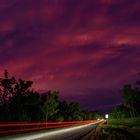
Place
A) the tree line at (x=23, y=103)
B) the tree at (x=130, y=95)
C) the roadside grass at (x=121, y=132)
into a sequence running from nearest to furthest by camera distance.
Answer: the roadside grass at (x=121, y=132) → the tree line at (x=23, y=103) → the tree at (x=130, y=95)

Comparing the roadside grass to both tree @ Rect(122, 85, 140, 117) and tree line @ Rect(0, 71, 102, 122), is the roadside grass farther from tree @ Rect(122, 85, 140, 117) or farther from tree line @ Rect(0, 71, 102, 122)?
tree @ Rect(122, 85, 140, 117)

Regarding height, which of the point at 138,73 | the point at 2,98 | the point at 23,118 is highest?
the point at 138,73

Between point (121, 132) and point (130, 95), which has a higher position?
point (130, 95)

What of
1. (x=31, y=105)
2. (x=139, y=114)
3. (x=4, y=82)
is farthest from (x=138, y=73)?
(x=139, y=114)

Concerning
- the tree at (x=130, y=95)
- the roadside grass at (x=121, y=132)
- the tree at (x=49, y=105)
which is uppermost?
the tree at (x=130, y=95)

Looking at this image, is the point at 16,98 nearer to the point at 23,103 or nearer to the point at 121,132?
the point at 23,103

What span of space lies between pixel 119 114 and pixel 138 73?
82603 millimetres

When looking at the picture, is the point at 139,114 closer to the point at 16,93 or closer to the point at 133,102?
the point at 133,102

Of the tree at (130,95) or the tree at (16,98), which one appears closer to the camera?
the tree at (16,98)

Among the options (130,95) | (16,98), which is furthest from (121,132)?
(130,95)

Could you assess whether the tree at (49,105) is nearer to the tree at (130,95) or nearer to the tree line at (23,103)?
the tree line at (23,103)

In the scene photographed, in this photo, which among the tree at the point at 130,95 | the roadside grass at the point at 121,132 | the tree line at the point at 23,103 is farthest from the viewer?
the tree at the point at 130,95

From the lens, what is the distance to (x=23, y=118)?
168ft

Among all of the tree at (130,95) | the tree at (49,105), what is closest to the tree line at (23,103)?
the tree at (49,105)
